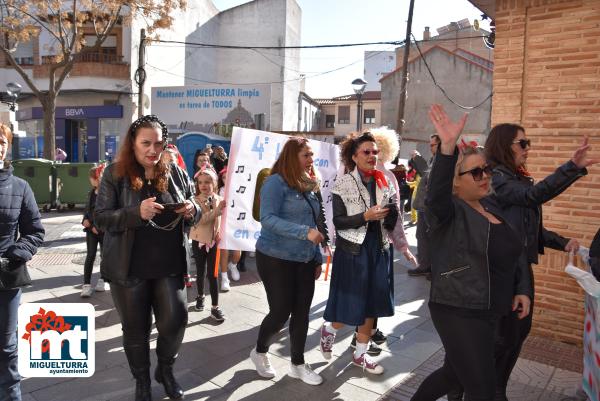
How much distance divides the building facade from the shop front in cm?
2223

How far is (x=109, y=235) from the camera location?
124 inches

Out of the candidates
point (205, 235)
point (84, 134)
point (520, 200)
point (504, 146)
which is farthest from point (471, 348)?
point (84, 134)

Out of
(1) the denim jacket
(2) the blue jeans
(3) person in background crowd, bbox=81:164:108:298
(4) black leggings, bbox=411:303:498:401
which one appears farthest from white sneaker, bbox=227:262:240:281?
(4) black leggings, bbox=411:303:498:401

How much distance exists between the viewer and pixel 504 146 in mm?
3365

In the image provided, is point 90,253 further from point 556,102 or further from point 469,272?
point 556,102

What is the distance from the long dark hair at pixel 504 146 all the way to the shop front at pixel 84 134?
23.2 metres

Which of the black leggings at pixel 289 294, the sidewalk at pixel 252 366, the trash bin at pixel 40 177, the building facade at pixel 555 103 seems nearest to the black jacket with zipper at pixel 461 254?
the black leggings at pixel 289 294

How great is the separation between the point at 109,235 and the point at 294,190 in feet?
4.37

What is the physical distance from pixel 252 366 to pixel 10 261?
6.85 ft

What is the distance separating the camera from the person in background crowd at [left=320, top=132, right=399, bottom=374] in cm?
381

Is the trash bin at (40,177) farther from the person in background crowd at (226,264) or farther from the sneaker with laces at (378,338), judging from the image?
the sneaker with laces at (378,338)

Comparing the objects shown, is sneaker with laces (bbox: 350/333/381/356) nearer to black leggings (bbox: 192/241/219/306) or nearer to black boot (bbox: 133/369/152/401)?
black leggings (bbox: 192/241/219/306)

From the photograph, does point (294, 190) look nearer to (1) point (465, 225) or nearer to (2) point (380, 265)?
(2) point (380, 265)

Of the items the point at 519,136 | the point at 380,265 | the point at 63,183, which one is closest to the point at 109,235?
the point at 380,265
